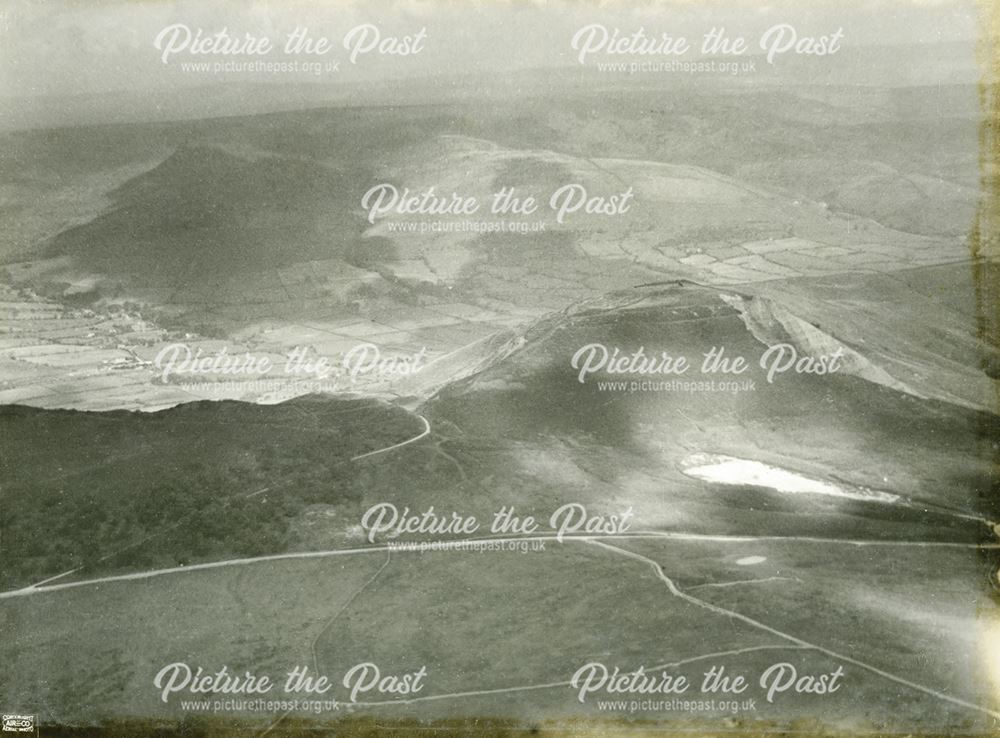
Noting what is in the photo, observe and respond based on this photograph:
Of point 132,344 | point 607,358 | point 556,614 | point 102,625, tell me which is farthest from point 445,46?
point 102,625

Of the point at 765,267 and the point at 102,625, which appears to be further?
the point at 765,267

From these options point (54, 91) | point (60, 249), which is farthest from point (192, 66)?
point (60, 249)

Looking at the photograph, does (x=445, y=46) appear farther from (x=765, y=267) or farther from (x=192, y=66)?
(x=765, y=267)

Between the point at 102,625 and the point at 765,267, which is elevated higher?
the point at 765,267

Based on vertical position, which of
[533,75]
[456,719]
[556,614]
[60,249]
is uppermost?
[533,75]

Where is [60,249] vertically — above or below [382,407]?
above

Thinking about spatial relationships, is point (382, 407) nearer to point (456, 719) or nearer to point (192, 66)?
point (456, 719)
